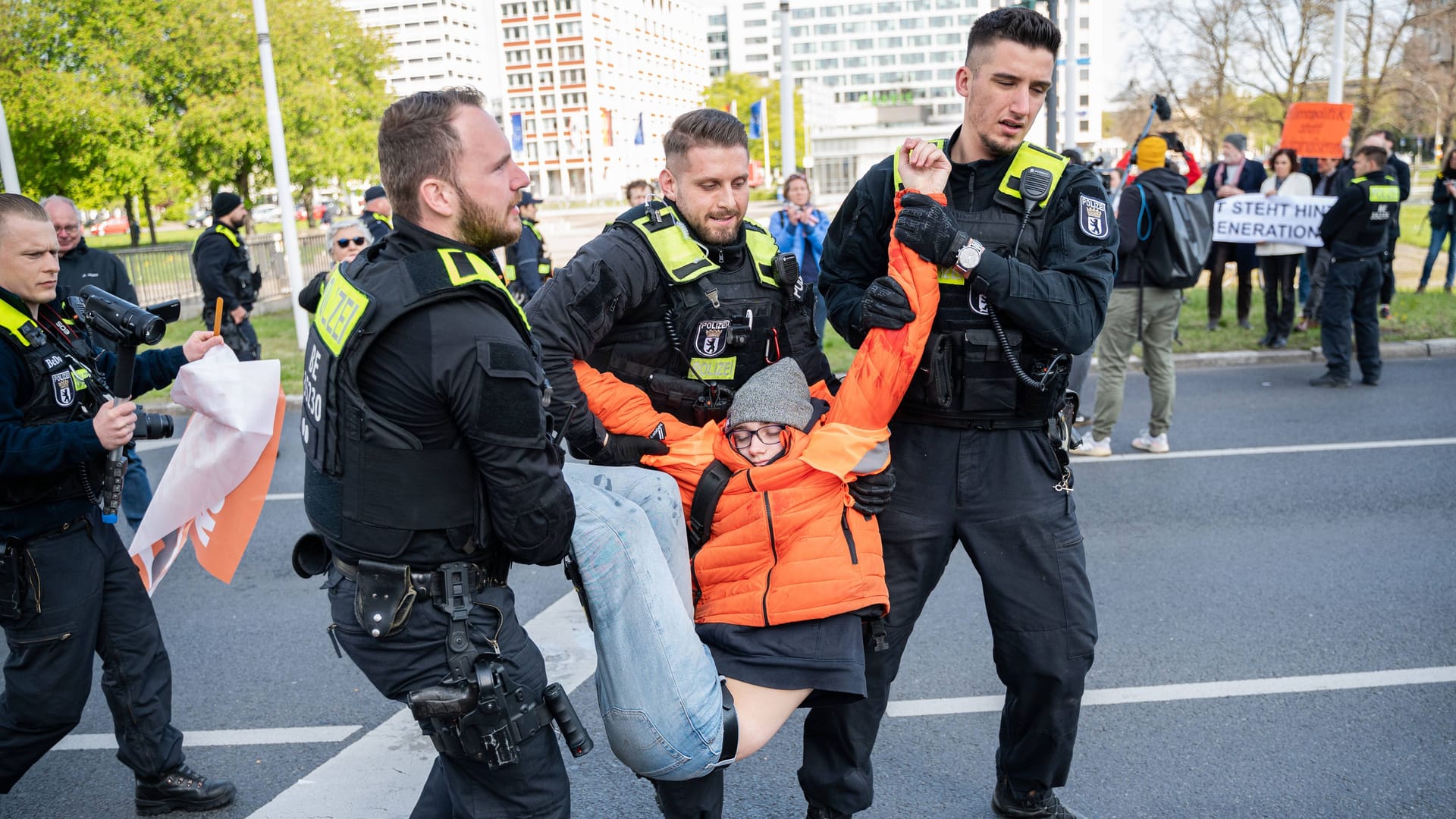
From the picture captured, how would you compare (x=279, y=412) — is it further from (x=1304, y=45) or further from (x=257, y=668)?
(x=1304, y=45)

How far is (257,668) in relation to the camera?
466 centimetres

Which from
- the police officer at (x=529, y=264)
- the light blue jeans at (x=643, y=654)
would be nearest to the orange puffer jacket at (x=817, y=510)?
the light blue jeans at (x=643, y=654)

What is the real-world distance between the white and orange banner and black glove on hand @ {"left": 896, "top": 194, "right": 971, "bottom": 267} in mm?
2014

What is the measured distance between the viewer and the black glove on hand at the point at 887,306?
277 cm

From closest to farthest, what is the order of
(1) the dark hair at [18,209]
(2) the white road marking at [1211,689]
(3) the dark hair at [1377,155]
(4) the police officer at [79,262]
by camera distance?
(1) the dark hair at [18,209] → (2) the white road marking at [1211,689] → (4) the police officer at [79,262] → (3) the dark hair at [1377,155]

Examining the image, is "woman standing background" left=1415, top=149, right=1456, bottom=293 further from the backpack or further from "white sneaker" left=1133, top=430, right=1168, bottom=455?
"white sneaker" left=1133, top=430, right=1168, bottom=455

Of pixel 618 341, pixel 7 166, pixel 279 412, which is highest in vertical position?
pixel 7 166

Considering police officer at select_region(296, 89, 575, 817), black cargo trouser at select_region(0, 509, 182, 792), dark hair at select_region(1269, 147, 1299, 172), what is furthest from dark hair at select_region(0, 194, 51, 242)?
dark hair at select_region(1269, 147, 1299, 172)

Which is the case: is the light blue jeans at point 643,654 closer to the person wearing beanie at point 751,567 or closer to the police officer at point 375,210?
the person wearing beanie at point 751,567

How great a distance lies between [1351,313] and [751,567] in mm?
8592

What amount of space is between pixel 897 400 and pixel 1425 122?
125ft

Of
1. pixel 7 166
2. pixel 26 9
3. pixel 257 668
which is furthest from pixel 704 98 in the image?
pixel 257 668

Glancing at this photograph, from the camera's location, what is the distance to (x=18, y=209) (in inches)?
Answer: 133

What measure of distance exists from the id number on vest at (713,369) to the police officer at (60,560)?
1657 mm
